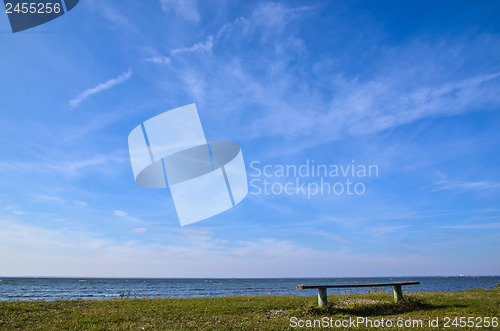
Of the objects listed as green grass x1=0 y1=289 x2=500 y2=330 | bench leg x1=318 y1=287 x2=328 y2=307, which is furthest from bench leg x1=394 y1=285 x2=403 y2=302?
bench leg x1=318 y1=287 x2=328 y2=307

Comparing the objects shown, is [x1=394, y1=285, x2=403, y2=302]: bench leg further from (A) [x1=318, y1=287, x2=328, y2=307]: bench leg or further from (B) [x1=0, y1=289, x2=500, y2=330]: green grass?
(A) [x1=318, y1=287, x2=328, y2=307]: bench leg

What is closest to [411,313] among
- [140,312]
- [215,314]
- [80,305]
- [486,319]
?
[486,319]

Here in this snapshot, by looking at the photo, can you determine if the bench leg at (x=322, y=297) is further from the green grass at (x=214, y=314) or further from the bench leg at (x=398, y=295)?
the bench leg at (x=398, y=295)

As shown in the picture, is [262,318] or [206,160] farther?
[206,160]

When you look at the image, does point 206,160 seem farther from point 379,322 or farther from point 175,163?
point 379,322

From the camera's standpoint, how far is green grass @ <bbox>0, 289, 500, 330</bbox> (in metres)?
10.4

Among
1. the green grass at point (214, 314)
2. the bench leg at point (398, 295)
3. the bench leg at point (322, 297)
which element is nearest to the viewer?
the green grass at point (214, 314)

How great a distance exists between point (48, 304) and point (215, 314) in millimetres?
8038

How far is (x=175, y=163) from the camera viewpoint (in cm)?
1580

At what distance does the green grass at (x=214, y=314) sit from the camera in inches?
411

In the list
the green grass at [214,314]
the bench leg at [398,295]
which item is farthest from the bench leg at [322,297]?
the bench leg at [398,295]

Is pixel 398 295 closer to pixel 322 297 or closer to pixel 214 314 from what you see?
pixel 322 297

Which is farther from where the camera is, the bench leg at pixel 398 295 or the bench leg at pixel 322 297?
the bench leg at pixel 398 295

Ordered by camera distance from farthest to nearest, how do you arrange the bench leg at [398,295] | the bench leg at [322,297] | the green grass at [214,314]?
the bench leg at [398,295]
the bench leg at [322,297]
the green grass at [214,314]
